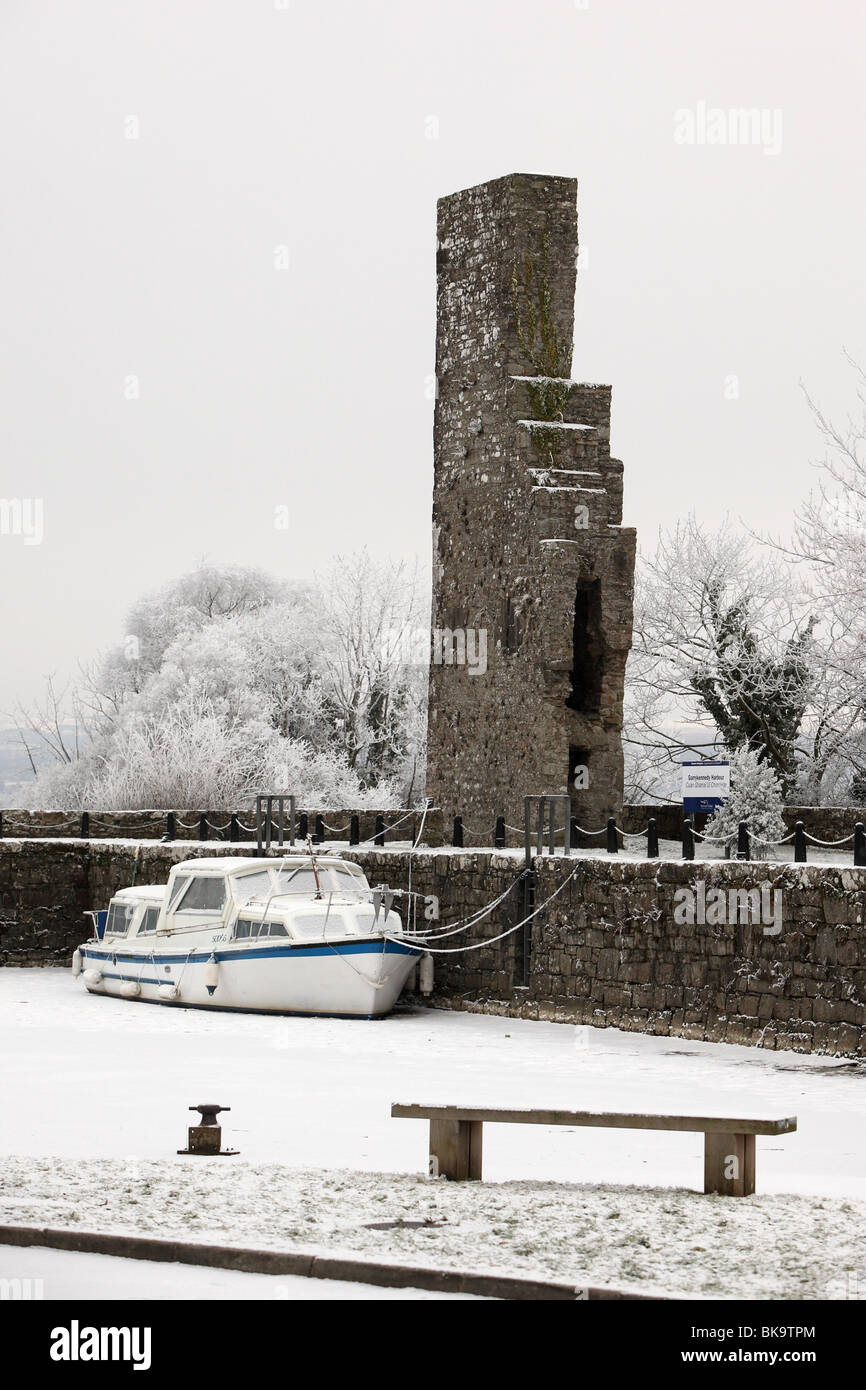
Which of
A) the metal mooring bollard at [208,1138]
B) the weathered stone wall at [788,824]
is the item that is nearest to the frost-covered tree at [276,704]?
the weathered stone wall at [788,824]

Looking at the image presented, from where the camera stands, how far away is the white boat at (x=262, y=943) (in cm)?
1981

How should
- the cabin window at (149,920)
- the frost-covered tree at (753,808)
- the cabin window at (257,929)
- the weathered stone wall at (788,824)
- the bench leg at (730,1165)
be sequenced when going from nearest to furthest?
1. the bench leg at (730,1165)
2. the cabin window at (257,929)
3. the cabin window at (149,920)
4. the frost-covered tree at (753,808)
5. the weathered stone wall at (788,824)

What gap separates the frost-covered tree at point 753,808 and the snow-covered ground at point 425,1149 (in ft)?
37.0

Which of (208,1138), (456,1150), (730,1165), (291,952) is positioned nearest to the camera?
(730,1165)

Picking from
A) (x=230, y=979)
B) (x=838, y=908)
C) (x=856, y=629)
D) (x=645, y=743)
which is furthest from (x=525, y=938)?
(x=645, y=743)

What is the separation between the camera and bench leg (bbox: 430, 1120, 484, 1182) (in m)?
9.72

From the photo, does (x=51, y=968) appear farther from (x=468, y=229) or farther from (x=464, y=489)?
(x=468, y=229)

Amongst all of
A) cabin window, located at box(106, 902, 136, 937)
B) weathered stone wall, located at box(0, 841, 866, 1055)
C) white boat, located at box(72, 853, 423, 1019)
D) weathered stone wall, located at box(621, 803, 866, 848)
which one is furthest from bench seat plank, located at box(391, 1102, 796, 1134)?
weathered stone wall, located at box(621, 803, 866, 848)

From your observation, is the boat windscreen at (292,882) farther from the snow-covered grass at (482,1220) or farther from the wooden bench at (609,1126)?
the wooden bench at (609,1126)

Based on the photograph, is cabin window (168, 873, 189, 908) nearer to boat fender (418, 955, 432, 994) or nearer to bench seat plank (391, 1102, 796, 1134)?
boat fender (418, 955, 432, 994)

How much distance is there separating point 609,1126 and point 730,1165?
67 centimetres

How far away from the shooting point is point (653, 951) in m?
17.7

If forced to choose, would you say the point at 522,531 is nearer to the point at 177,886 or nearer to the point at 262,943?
the point at 177,886

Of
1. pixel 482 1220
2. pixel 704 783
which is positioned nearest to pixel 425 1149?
pixel 482 1220
